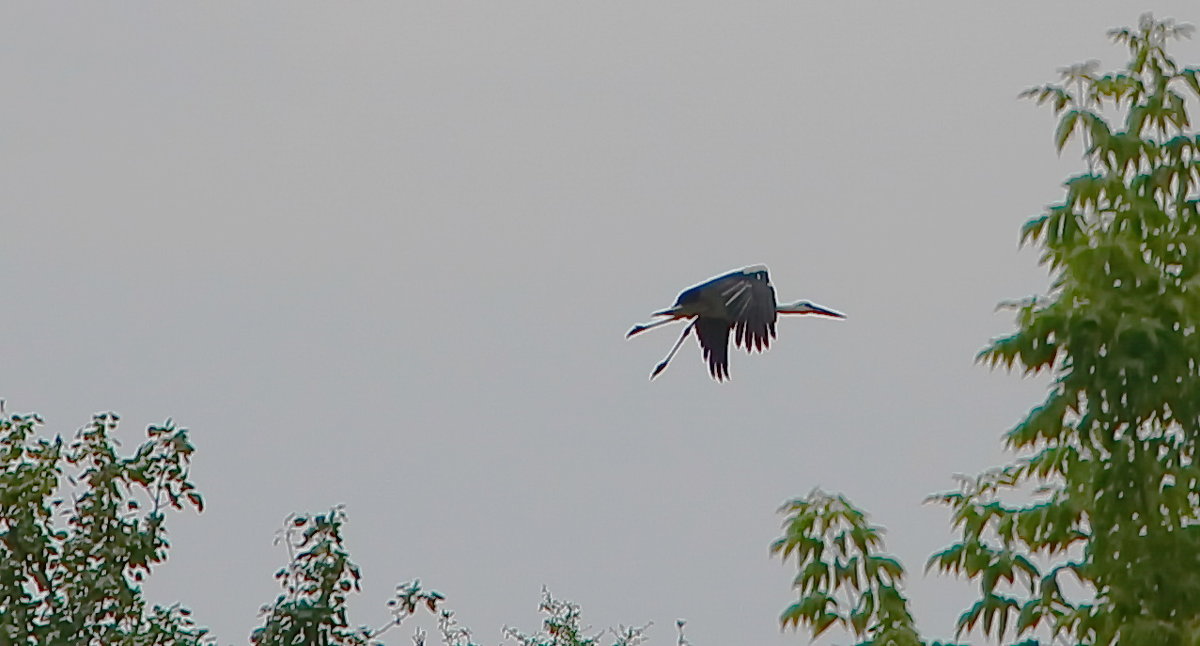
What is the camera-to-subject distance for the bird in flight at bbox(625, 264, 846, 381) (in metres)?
8.59

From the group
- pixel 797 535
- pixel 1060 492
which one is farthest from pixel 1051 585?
pixel 797 535

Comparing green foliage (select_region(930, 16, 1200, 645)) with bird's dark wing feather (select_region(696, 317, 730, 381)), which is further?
bird's dark wing feather (select_region(696, 317, 730, 381))

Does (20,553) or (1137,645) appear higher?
(20,553)

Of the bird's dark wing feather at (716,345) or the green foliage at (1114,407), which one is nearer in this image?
the green foliage at (1114,407)

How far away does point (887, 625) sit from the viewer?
594cm

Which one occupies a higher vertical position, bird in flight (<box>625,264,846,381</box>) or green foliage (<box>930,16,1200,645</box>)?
bird in flight (<box>625,264,846,381</box>)

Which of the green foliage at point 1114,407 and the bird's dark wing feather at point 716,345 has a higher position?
the bird's dark wing feather at point 716,345

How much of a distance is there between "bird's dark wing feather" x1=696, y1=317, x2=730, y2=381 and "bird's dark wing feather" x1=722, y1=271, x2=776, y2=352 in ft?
0.68

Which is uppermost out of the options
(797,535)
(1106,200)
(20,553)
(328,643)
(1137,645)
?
(20,553)

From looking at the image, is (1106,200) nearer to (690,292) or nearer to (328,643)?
(690,292)

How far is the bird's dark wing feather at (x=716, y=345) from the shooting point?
348 inches

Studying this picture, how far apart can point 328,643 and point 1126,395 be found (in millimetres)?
3524

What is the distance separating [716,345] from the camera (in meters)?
8.91

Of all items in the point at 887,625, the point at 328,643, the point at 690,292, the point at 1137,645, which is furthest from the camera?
the point at 690,292
